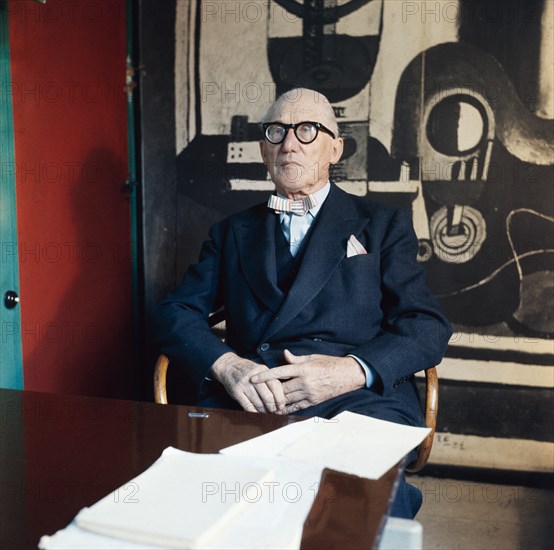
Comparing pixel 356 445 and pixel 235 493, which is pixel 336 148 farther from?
pixel 235 493

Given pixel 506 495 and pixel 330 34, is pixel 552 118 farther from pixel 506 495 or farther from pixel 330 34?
pixel 506 495

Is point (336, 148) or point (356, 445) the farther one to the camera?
point (336, 148)

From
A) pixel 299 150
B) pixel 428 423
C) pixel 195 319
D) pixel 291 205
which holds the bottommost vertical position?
pixel 428 423

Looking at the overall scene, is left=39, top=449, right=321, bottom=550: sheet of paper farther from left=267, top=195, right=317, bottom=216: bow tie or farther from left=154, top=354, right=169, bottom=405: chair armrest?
left=267, top=195, right=317, bottom=216: bow tie

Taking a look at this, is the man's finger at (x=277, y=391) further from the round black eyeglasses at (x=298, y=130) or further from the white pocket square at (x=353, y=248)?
the round black eyeglasses at (x=298, y=130)

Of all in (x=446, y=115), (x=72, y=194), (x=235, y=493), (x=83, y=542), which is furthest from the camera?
(x=446, y=115)

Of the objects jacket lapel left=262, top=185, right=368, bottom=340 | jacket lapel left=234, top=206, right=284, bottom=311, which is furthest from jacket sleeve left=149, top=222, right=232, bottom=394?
jacket lapel left=262, top=185, right=368, bottom=340

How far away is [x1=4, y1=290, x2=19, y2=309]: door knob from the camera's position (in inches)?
87.7

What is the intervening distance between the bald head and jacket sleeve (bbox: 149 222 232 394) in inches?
19.0

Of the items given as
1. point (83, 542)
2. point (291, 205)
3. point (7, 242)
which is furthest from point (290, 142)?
point (83, 542)

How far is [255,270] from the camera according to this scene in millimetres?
2285

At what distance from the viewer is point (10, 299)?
2.24 metres

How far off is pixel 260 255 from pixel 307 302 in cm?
27

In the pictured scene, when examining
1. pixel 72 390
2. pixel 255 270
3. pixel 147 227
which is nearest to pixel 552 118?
pixel 255 270
